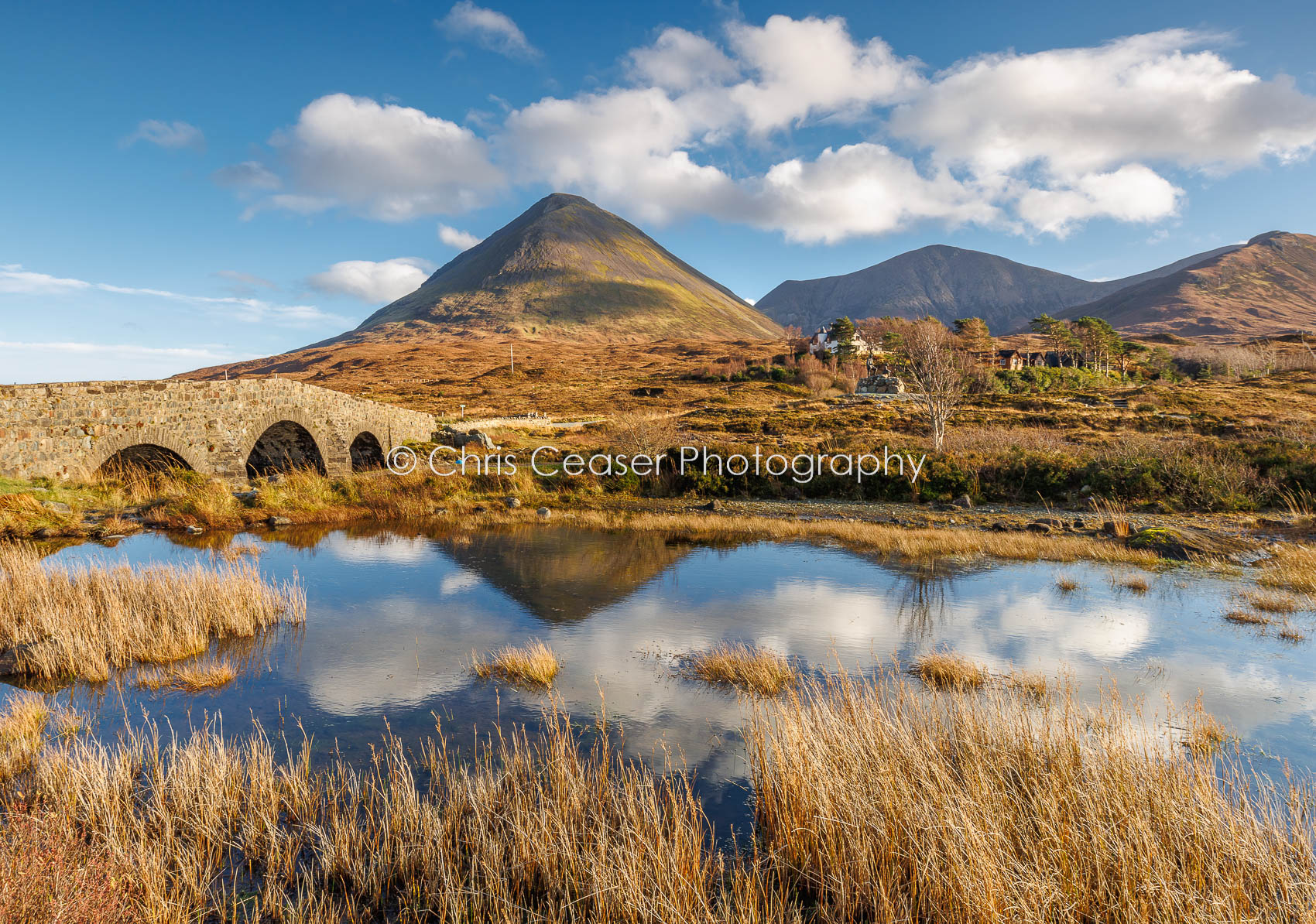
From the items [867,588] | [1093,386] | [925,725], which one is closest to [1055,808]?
[925,725]

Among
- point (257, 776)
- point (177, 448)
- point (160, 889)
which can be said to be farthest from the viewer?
point (177, 448)

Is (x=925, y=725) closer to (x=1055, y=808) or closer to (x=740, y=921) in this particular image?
(x=1055, y=808)

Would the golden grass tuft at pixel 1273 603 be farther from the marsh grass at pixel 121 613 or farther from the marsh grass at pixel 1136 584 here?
the marsh grass at pixel 121 613

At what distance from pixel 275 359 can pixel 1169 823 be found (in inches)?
7638

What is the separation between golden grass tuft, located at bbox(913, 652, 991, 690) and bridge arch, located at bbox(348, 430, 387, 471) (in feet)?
88.1

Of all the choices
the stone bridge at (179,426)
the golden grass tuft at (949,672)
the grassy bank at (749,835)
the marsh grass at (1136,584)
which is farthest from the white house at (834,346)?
the grassy bank at (749,835)

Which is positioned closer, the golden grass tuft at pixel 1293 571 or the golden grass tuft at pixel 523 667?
the golden grass tuft at pixel 523 667

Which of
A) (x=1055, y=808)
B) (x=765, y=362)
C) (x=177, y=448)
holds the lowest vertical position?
(x=1055, y=808)

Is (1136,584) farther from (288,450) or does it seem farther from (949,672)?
(288,450)

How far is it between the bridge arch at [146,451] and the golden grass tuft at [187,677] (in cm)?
1236

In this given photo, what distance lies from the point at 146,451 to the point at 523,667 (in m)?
18.2

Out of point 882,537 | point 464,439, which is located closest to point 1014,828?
point 882,537

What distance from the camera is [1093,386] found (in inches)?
2557

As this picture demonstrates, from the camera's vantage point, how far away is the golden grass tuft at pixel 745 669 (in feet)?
26.7
